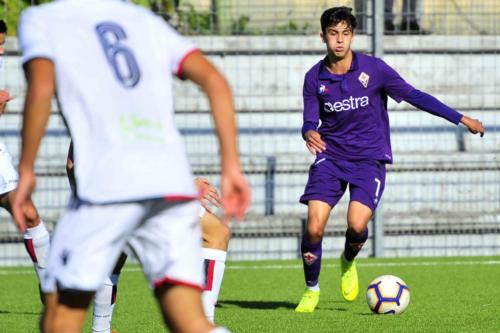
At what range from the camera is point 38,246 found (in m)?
7.86

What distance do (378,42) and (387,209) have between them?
1.87 meters

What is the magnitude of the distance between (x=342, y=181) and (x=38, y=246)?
7.29 feet

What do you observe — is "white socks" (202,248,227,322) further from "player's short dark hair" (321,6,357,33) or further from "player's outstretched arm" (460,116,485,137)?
"player's short dark hair" (321,6,357,33)

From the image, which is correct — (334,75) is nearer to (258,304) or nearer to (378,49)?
(258,304)

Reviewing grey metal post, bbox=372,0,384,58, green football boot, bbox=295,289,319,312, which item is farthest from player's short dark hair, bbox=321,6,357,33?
grey metal post, bbox=372,0,384,58

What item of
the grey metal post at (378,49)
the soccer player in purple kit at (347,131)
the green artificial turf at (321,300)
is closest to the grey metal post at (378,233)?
the grey metal post at (378,49)

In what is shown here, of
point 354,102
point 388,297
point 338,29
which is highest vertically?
point 338,29

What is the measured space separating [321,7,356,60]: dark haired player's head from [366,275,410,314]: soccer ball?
177 centimetres

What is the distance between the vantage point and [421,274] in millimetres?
10430

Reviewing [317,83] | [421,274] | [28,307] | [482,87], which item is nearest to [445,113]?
[317,83]

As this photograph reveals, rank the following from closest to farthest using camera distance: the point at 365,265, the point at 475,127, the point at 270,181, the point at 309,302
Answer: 1. the point at 475,127
2. the point at 309,302
3. the point at 365,265
4. the point at 270,181

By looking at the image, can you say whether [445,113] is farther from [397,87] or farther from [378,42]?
[378,42]

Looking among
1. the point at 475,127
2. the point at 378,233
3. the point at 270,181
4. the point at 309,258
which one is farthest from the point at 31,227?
the point at 378,233

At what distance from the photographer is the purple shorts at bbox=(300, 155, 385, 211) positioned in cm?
833
